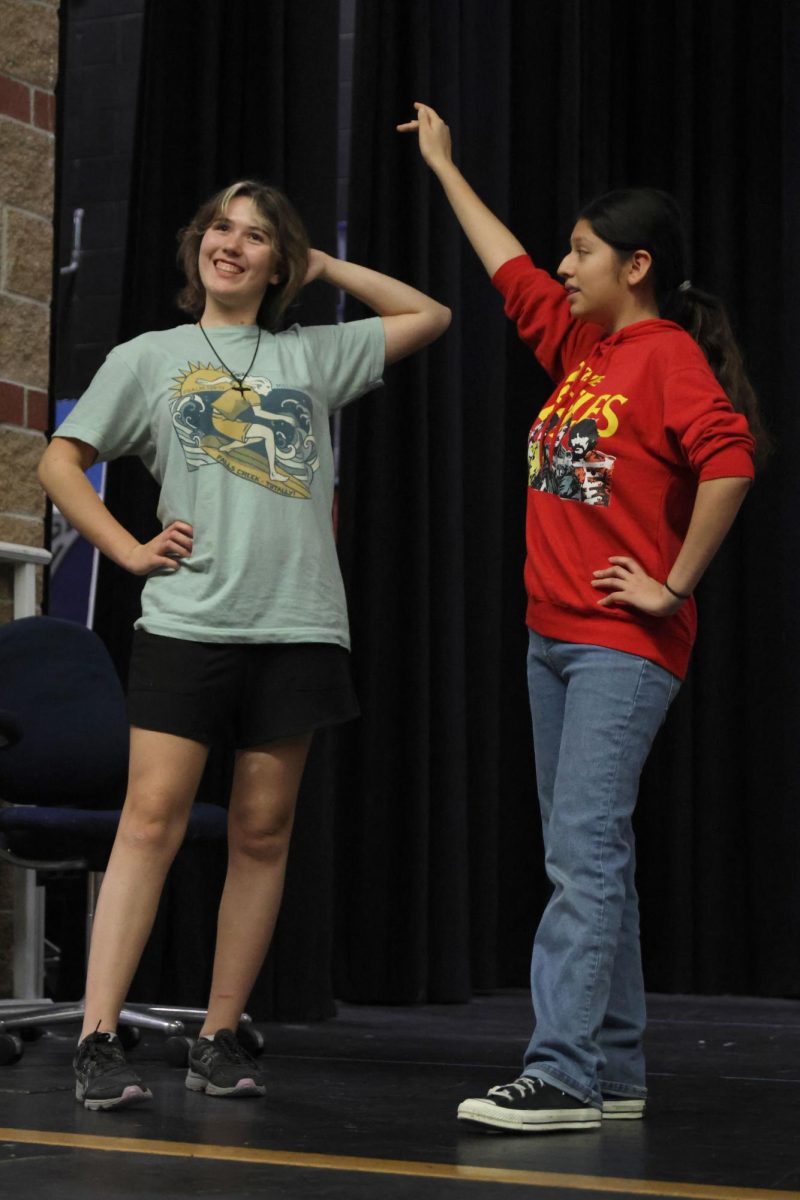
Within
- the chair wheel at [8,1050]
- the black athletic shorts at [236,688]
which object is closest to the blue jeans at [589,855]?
the black athletic shorts at [236,688]

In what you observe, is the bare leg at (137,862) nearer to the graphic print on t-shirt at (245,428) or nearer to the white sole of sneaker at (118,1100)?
the white sole of sneaker at (118,1100)

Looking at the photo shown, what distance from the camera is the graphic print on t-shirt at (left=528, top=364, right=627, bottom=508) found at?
2.09 meters

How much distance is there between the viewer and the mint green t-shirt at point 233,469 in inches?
88.4

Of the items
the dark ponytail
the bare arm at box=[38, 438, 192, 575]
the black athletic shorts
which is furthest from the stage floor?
the dark ponytail

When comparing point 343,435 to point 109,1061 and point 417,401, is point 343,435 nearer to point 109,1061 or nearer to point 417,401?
point 417,401

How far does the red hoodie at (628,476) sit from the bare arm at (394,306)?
37 cm

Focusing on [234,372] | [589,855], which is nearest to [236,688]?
[234,372]

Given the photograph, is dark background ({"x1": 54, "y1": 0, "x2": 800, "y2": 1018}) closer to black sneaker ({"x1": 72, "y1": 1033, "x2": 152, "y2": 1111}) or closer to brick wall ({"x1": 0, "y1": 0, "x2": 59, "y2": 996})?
brick wall ({"x1": 0, "y1": 0, "x2": 59, "y2": 996})

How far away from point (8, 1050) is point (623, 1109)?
3.26 ft

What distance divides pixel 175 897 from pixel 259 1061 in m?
0.86

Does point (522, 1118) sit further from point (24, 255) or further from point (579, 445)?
point (24, 255)

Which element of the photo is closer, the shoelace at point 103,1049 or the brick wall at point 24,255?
the shoelace at point 103,1049

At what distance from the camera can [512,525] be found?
169 inches

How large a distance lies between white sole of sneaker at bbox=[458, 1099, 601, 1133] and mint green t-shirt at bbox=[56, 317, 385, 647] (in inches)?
25.9
